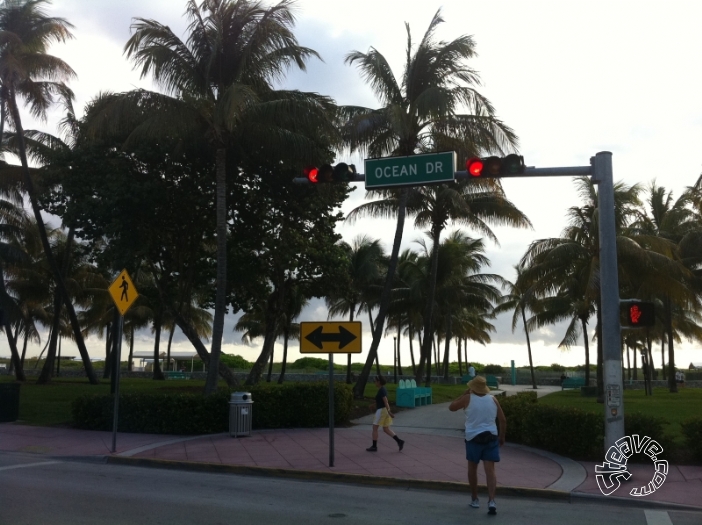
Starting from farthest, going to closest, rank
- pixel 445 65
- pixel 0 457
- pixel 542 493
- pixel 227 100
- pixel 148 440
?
pixel 445 65 → pixel 227 100 → pixel 148 440 → pixel 0 457 → pixel 542 493

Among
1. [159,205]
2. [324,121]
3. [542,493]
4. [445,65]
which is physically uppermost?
[445,65]

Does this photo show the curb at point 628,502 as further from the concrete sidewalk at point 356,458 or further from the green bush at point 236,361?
the green bush at point 236,361

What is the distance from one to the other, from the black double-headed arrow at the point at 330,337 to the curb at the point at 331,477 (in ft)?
6.87

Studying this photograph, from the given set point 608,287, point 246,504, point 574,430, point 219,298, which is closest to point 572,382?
point 219,298

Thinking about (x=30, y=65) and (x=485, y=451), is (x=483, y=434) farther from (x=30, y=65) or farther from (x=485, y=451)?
(x=30, y=65)

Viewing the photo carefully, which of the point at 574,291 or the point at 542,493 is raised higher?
the point at 574,291

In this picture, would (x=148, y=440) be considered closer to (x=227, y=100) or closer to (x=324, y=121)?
(x=227, y=100)

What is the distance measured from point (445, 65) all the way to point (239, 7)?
23.5 feet

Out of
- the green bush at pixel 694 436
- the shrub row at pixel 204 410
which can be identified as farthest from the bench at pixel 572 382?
the green bush at pixel 694 436

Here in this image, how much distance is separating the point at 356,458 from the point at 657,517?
18.8ft

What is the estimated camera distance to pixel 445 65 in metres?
23.8

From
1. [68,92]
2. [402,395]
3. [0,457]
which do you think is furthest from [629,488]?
[68,92]

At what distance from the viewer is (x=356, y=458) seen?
13.3 m

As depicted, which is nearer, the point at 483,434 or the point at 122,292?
the point at 483,434
